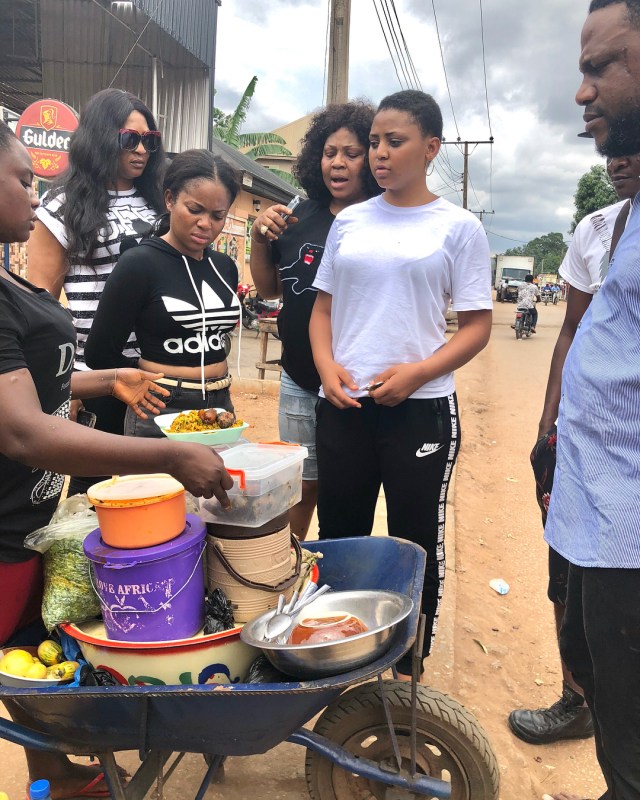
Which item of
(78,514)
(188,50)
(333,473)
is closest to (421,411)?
(333,473)

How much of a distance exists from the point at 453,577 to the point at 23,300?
3.10 m

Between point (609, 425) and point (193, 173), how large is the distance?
1788 millimetres

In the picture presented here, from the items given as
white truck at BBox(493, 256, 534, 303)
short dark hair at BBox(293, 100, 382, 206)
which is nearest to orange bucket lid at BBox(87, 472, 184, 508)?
short dark hair at BBox(293, 100, 382, 206)

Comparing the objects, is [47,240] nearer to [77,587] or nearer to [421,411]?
[77,587]

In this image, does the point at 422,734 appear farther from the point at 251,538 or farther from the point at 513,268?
the point at 513,268

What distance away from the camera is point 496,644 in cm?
326

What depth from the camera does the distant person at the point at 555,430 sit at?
208 cm

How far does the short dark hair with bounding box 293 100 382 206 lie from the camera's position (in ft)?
8.63

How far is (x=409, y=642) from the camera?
154 cm

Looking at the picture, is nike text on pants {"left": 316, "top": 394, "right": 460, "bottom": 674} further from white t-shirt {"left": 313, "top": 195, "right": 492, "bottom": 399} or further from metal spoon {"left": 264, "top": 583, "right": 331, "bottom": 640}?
metal spoon {"left": 264, "top": 583, "right": 331, "bottom": 640}

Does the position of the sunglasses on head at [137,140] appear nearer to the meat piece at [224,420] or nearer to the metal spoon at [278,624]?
the meat piece at [224,420]

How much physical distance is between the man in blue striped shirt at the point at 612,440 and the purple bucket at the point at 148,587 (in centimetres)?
94

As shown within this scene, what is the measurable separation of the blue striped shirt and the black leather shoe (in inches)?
58.4

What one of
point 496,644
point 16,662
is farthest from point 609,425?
point 496,644
